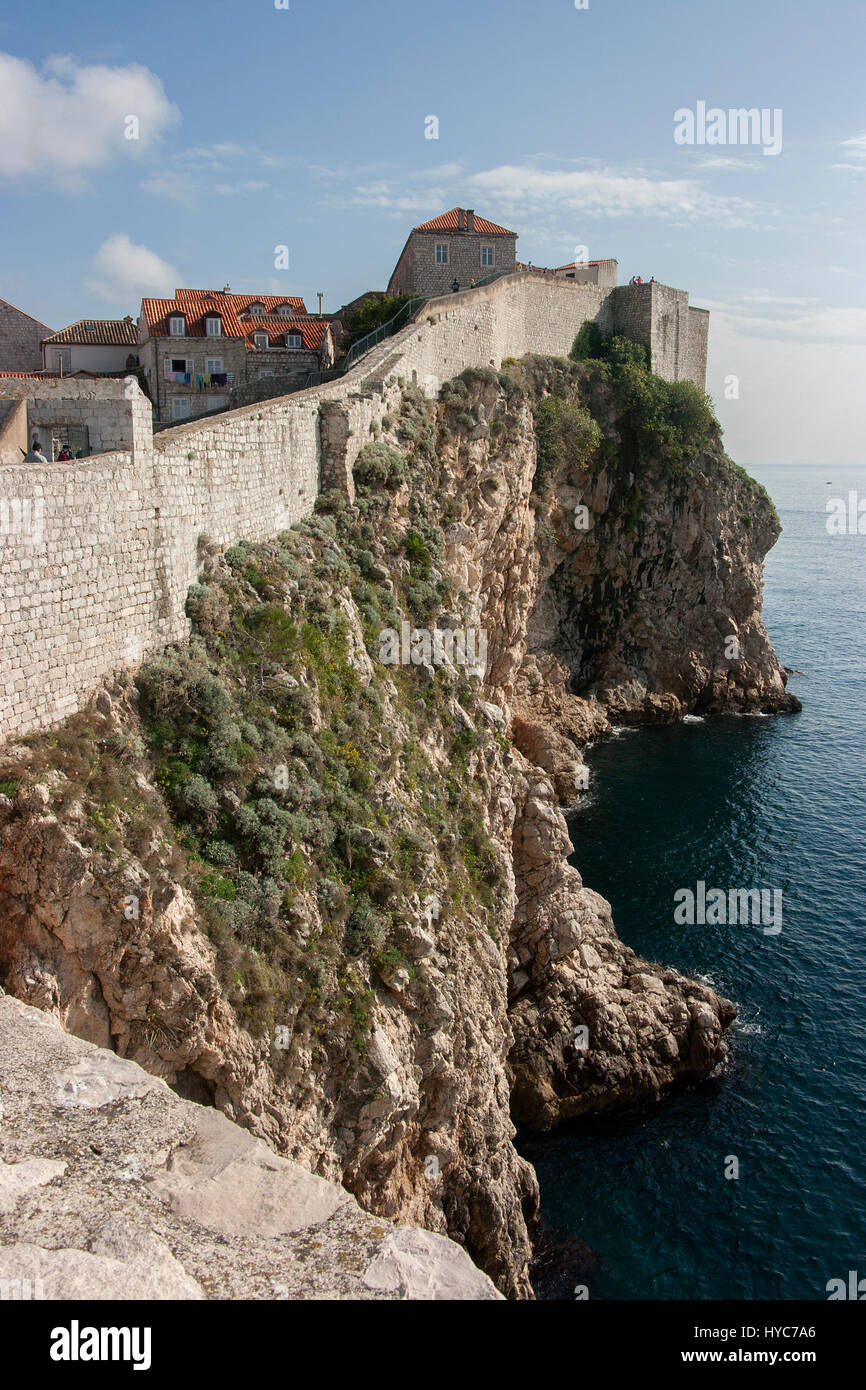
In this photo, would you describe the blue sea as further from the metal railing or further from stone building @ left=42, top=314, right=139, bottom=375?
stone building @ left=42, top=314, right=139, bottom=375

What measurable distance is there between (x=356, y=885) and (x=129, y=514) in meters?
7.28

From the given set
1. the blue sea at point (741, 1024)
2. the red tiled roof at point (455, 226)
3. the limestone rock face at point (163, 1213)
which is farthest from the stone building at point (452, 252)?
the limestone rock face at point (163, 1213)

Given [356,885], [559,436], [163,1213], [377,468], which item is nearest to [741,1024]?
[356,885]

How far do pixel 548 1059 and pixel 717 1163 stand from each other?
465cm

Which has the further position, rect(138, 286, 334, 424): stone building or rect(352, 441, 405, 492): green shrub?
rect(138, 286, 334, 424): stone building

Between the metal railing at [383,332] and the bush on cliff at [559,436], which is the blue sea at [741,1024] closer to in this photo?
the bush on cliff at [559,436]

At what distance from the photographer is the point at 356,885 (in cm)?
1691

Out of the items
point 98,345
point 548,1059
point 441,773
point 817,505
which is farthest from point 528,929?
point 817,505

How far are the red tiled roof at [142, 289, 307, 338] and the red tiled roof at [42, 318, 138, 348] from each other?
1.47 meters

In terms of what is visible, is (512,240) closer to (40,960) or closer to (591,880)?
(591,880)

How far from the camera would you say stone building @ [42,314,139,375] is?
3634 cm

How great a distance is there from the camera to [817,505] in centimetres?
17962

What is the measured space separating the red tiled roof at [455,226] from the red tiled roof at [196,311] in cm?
1022

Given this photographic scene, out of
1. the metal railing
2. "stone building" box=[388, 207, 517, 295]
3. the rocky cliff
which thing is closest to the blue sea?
the rocky cliff
